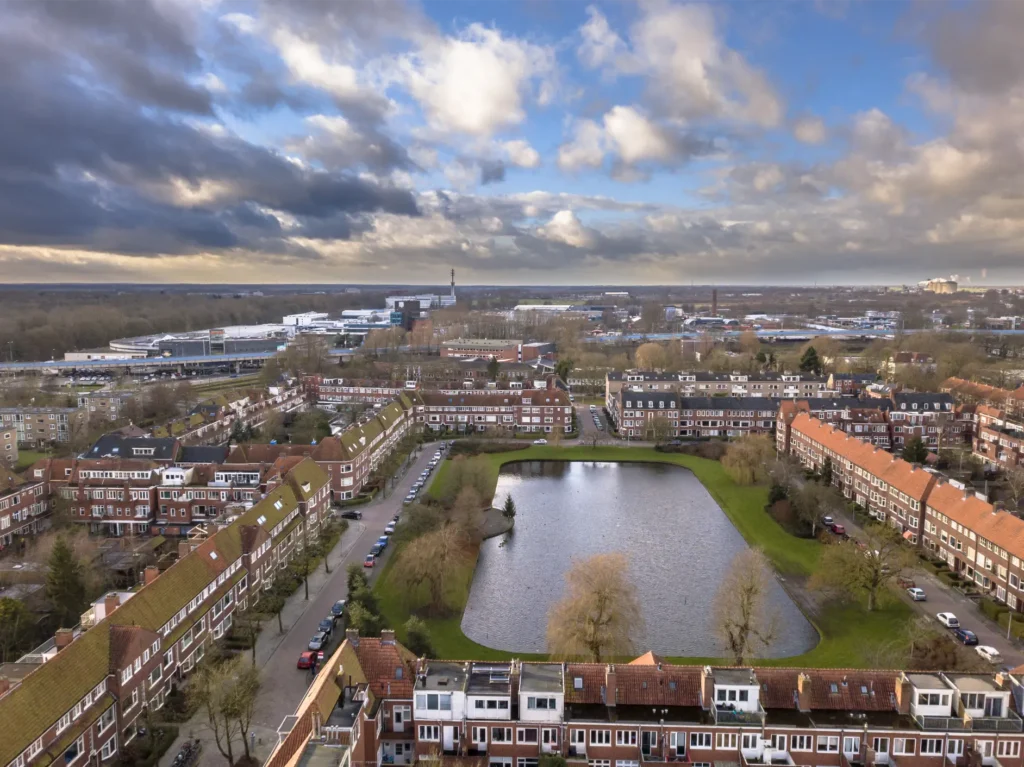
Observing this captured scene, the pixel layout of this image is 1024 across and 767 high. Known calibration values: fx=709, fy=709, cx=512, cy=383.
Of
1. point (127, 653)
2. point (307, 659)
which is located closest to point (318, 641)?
point (307, 659)

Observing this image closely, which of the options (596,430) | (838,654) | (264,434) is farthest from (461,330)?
(838,654)

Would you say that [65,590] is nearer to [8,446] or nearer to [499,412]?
[8,446]

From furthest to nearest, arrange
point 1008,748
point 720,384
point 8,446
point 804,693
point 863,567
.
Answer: point 720,384
point 8,446
point 863,567
point 804,693
point 1008,748

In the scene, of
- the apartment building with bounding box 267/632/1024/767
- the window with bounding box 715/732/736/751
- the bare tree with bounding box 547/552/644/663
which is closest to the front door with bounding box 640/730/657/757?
the apartment building with bounding box 267/632/1024/767

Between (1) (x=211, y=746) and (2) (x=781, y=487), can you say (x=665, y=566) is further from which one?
(1) (x=211, y=746)

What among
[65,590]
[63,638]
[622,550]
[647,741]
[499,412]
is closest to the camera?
[647,741]

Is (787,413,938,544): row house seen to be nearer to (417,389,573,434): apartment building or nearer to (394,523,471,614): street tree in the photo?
(417,389,573,434): apartment building
